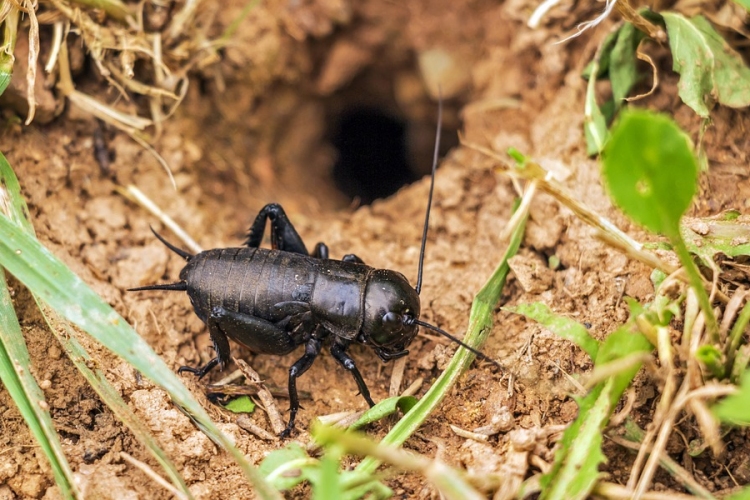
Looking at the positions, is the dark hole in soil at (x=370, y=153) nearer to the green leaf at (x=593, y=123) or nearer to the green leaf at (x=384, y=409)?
the green leaf at (x=593, y=123)

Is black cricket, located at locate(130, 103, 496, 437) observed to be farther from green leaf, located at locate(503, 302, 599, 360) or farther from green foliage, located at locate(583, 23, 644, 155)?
green foliage, located at locate(583, 23, 644, 155)

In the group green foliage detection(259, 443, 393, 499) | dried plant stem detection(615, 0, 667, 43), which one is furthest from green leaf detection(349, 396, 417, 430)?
dried plant stem detection(615, 0, 667, 43)

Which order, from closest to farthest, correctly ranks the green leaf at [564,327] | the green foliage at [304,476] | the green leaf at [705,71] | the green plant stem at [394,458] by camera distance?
the green plant stem at [394,458] < the green foliage at [304,476] < the green leaf at [564,327] < the green leaf at [705,71]

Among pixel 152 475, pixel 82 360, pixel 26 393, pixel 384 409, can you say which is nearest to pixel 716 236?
pixel 384 409

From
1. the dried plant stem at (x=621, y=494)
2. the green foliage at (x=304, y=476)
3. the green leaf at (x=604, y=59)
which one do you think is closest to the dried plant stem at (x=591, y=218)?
the dried plant stem at (x=621, y=494)

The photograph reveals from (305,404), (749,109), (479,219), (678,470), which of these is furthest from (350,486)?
(749,109)

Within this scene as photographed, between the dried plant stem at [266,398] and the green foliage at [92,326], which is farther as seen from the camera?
the dried plant stem at [266,398]
